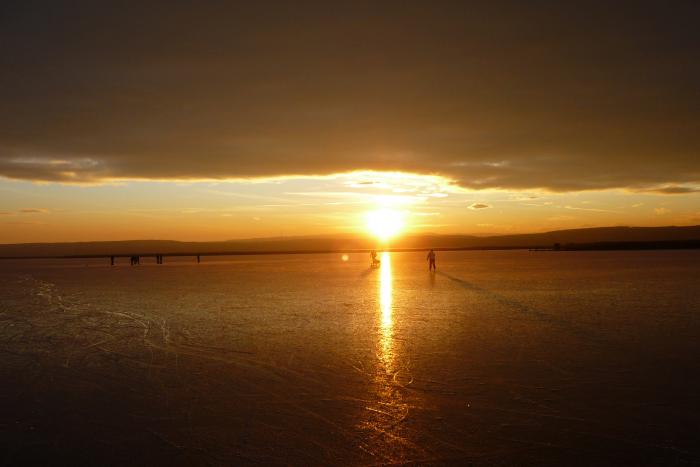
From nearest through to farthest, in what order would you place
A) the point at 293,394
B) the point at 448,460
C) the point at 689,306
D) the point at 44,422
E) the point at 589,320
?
the point at 448,460, the point at 44,422, the point at 293,394, the point at 589,320, the point at 689,306

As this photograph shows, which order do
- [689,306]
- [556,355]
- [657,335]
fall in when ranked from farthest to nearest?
1. [689,306]
2. [657,335]
3. [556,355]

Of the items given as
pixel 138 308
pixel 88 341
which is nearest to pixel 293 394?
pixel 88 341

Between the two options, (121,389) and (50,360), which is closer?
(121,389)

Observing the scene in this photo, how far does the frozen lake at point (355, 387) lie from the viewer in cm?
668

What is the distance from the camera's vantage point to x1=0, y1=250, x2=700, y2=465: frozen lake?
6.68 m

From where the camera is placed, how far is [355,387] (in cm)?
935

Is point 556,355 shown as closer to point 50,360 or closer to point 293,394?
point 293,394

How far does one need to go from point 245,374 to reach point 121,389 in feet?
7.29

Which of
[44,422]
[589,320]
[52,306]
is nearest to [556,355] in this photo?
[589,320]

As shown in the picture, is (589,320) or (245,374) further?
(589,320)

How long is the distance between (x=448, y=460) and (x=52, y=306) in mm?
21252

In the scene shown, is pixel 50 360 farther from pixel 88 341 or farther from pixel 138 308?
pixel 138 308

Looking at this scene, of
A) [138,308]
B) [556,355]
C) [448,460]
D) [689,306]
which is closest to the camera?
[448,460]

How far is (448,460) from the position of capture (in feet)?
20.6
